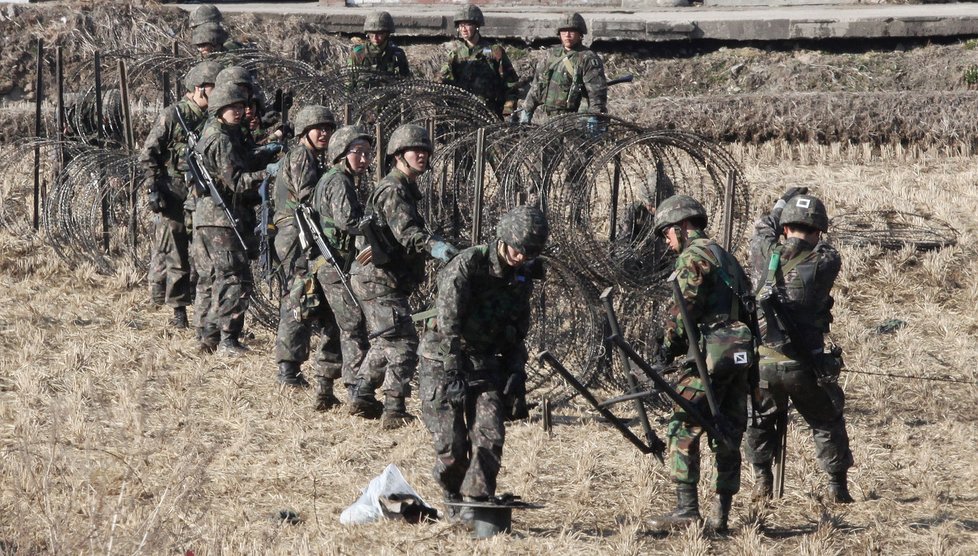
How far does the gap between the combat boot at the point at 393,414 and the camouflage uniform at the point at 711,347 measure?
91.7 inches

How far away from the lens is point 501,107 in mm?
15211

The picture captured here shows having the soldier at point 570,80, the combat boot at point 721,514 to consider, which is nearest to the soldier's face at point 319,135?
the soldier at point 570,80

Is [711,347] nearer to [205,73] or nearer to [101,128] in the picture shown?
[205,73]

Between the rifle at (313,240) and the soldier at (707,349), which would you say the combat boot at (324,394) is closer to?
the rifle at (313,240)

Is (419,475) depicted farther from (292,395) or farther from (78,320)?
(78,320)

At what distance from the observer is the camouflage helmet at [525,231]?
7.59m

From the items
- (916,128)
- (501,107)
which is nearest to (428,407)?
(501,107)

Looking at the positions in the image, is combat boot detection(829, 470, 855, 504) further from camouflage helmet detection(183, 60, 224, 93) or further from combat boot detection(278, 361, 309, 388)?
camouflage helmet detection(183, 60, 224, 93)

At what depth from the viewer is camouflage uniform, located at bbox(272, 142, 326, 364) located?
1041 centimetres

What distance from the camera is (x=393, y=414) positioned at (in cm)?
994

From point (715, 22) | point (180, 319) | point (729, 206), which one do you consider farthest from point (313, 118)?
point (715, 22)

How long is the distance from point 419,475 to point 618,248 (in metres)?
2.90

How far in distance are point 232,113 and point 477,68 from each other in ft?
13.9

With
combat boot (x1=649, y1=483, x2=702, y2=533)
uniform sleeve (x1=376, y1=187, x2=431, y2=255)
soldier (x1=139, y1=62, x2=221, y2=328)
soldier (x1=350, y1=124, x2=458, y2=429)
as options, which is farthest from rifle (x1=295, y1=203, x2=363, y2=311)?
combat boot (x1=649, y1=483, x2=702, y2=533)
